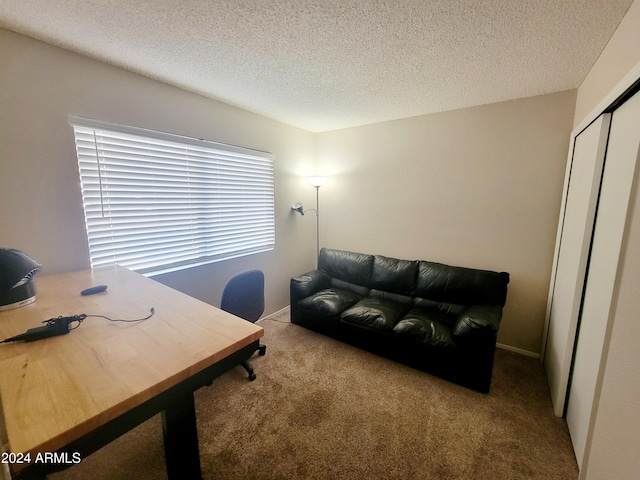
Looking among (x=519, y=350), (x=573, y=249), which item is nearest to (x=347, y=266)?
(x=519, y=350)

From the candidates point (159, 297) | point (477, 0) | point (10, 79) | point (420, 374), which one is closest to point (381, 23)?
point (477, 0)

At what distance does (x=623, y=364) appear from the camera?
3.55 ft

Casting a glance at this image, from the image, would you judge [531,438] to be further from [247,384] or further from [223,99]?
[223,99]

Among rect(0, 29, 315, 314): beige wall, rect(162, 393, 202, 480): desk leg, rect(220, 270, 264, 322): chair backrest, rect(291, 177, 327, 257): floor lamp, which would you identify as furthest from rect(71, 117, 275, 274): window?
rect(162, 393, 202, 480): desk leg

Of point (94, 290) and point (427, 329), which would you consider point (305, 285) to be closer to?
point (427, 329)

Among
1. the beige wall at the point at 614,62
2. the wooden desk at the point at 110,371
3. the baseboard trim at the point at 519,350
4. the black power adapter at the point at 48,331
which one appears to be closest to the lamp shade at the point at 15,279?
the wooden desk at the point at 110,371

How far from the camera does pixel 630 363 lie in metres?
1.03

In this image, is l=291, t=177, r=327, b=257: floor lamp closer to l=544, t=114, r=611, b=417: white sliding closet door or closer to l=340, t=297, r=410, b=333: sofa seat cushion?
l=340, t=297, r=410, b=333: sofa seat cushion

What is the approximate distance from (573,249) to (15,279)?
10.8ft

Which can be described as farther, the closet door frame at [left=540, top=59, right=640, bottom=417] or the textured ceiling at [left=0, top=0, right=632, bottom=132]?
the textured ceiling at [left=0, top=0, right=632, bottom=132]

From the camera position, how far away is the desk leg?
994mm

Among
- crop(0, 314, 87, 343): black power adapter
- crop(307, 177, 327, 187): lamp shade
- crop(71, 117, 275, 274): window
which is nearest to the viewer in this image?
crop(0, 314, 87, 343): black power adapter

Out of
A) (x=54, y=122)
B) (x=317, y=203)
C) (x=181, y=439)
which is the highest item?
(x=54, y=122)

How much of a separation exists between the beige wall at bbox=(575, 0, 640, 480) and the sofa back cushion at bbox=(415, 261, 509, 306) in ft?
3.91
